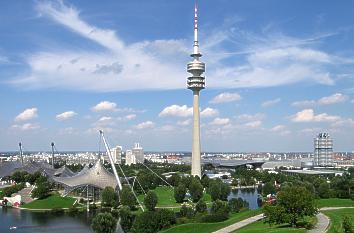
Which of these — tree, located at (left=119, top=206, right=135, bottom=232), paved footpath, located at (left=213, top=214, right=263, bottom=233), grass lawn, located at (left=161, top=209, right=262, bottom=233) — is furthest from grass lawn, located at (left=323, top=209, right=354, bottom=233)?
tree, located at (left=119, top=206, right=135, bottom=232)

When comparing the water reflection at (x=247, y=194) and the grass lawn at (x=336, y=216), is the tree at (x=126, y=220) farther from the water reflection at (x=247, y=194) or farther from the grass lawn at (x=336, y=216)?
the water reflection at (x=247, y=194)

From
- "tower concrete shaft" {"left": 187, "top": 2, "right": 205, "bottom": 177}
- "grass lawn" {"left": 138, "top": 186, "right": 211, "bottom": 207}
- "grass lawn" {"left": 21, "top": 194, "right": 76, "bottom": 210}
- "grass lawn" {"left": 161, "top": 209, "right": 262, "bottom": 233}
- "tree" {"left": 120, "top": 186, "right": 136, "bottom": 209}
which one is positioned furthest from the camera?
"tower concrete shaft" {"left": 187, "top": 2, "right": 205, "bottom": 177}

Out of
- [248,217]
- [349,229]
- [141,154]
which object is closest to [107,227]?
[248,217]

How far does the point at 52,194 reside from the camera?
218 ft

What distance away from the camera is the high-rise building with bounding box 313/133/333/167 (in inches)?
5546

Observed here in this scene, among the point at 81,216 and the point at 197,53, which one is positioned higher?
the point at 197,53

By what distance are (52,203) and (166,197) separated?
14772 millimetres

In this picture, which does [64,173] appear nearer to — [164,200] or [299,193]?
[164,200]

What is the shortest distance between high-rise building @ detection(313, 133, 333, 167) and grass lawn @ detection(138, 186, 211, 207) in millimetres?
77383

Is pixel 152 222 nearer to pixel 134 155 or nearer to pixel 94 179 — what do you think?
pixel 94 179

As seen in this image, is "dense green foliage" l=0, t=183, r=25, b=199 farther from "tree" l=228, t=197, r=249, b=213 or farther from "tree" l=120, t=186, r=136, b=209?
"tree" l=228, t=197, r=249, b=213

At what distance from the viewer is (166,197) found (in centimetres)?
6419

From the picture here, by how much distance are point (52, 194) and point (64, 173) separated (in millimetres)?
17626

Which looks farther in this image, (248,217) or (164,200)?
(164,200)
